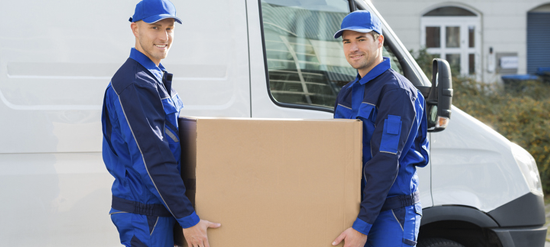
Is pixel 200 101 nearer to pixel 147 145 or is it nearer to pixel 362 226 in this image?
pixel 147 145

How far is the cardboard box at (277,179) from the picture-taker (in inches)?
67.2

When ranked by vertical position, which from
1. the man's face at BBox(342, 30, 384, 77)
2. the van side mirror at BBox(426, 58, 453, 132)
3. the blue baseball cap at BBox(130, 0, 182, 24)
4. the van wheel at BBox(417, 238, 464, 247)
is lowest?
the van wheel at BBox(417, 238, 464, 247)

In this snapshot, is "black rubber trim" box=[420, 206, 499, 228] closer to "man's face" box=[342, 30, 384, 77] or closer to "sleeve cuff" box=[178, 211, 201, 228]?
"man's face" box=[342, 30, 384, 77]

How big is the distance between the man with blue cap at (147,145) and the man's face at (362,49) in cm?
70

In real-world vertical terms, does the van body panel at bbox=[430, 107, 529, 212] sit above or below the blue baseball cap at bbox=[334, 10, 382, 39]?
below

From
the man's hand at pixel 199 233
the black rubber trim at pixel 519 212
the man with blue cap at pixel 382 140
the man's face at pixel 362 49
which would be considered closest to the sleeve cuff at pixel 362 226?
the man with blue cap at pixel 382 140

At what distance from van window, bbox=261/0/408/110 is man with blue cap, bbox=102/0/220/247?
0.83 m

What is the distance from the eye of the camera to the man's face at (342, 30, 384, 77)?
185 cm

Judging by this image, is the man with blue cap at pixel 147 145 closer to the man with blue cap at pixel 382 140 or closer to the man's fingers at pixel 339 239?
the man's fingers at pixel 339 239

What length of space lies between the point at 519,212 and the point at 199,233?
74.6 inches

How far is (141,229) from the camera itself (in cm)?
173

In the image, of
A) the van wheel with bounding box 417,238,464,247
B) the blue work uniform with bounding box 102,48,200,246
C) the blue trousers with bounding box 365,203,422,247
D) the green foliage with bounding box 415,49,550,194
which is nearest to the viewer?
the blue work uniform with bounding box 102,48,200,246

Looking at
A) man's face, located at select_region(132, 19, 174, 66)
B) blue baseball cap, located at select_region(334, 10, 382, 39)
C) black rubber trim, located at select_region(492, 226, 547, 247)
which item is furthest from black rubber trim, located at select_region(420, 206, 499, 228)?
man's face, located at select_region(132, 19, 174, 66)

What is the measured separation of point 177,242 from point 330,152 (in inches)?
28.5
